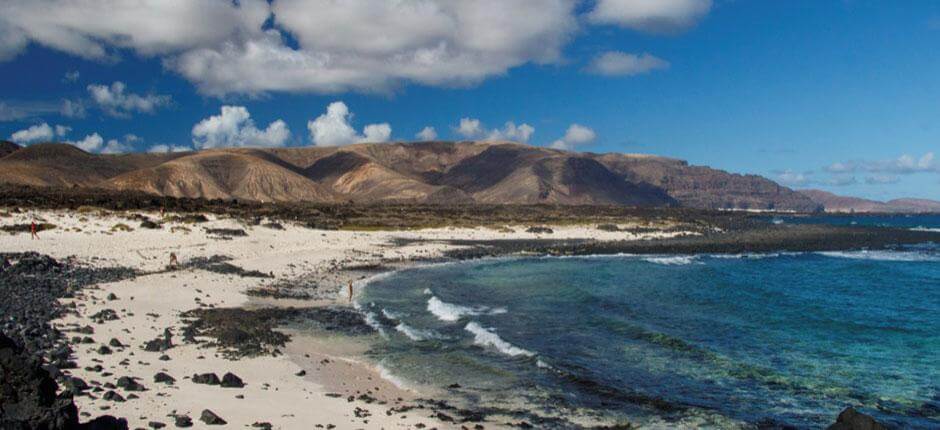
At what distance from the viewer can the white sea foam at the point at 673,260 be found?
55.1m

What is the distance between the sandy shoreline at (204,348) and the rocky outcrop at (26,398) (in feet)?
10.6

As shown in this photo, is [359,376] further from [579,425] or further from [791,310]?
[791,310]

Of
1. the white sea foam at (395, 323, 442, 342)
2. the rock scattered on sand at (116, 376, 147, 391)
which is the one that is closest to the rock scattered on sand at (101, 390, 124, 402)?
the rock scattered on sand at (116, 376, 147, 391)

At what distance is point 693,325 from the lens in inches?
1076

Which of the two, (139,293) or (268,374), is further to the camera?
(139,293)

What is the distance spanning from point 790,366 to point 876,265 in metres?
42.6

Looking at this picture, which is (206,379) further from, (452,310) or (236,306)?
(452,310)

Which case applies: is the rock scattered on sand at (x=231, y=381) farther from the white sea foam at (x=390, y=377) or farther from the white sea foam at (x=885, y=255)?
the white sea foam at (x=885, y=255)

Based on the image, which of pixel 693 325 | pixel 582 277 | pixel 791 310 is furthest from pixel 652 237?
pixel 693 325

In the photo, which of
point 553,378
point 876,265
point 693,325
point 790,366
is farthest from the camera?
point 876,265

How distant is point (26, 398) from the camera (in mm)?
8555

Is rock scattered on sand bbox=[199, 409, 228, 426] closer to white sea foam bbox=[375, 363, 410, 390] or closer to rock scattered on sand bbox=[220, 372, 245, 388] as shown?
rock scattered on sand bbox=[220, 372, 245, 388]

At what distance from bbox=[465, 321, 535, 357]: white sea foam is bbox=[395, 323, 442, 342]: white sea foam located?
1.43 metres

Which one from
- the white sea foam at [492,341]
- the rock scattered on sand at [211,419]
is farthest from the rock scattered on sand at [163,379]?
the white sea foam at [492,341]
